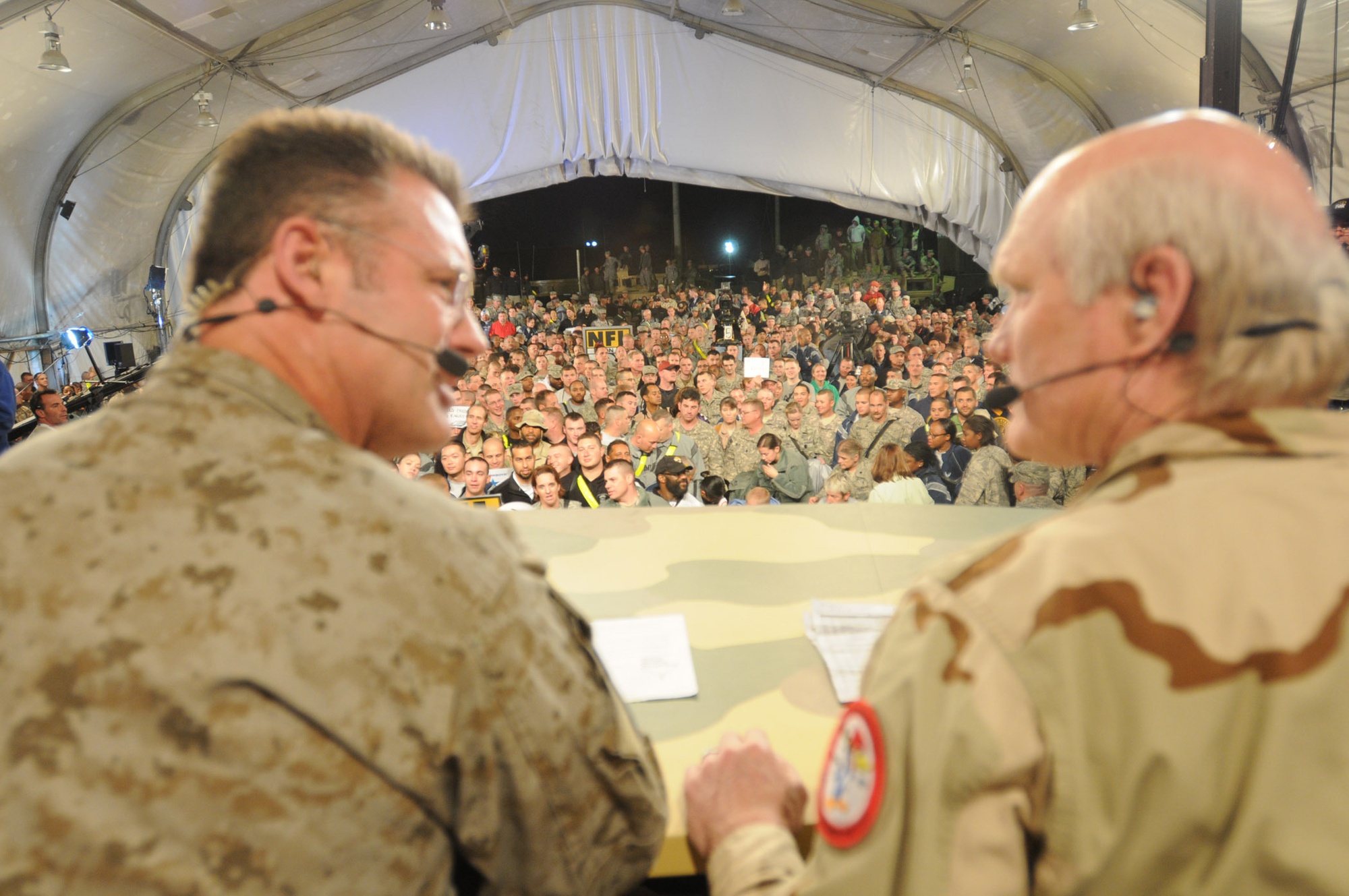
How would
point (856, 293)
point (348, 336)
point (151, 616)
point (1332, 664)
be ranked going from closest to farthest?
point (1332, 664), point (151, 616), point (348, 336), point (856, 293)

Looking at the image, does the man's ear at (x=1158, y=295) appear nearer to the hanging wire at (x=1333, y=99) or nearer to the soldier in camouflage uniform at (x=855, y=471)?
the soldier in camouflage uniform at (x=855, y=471)

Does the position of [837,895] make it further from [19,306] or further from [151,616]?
[19,306]

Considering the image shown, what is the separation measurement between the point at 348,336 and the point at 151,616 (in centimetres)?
43

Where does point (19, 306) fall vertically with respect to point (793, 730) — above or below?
above

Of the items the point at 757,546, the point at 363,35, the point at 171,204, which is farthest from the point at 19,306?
the point at 757,546

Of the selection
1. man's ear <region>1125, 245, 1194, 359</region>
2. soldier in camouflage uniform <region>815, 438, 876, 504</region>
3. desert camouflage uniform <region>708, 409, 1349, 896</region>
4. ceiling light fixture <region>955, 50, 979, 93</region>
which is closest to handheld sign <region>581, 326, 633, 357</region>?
ceiling light fixture <region>955, 50, 979, 93</region>

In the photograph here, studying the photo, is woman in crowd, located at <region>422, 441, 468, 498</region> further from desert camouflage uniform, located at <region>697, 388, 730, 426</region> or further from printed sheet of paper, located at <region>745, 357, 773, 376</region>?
printed sheet of paper, located at <region>745, 357, 773, 376</region>

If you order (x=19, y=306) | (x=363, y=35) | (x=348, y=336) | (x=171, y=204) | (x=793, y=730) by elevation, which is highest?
(x=363, y=35)

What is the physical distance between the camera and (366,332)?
3.78 ft

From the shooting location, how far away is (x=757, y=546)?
7.39ft

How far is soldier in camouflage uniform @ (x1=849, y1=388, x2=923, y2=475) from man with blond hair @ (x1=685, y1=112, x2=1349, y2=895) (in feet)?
18.2

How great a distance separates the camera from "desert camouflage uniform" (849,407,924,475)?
6.46 metres

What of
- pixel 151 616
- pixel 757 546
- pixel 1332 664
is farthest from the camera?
pixel 757 546

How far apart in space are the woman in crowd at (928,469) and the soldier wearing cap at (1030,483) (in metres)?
0.39
